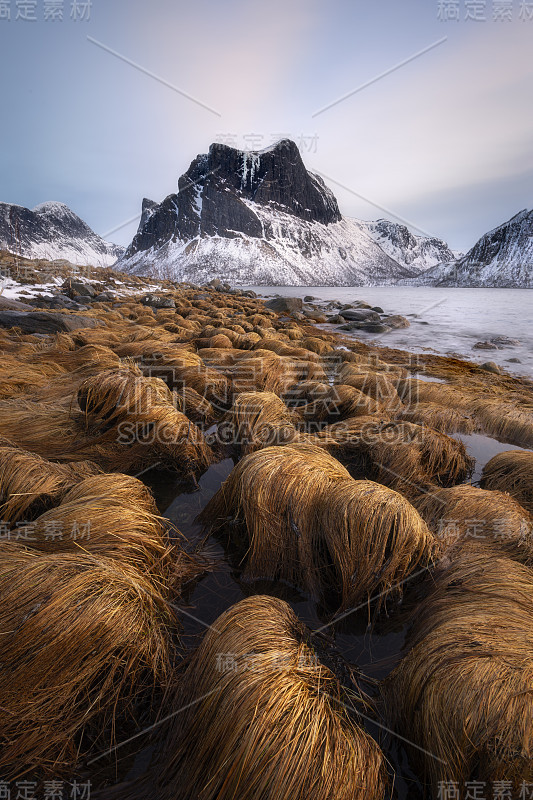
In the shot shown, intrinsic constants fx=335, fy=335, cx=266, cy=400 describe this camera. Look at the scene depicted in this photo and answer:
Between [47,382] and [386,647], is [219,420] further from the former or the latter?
[386,647]

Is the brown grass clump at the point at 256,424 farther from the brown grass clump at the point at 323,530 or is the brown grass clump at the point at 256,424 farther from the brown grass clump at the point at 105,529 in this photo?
the brown grass clump at the point at 105,529

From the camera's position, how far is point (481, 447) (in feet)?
15.4

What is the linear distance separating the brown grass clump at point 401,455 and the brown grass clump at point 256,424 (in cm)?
49

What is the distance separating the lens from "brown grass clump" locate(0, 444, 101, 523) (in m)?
2.25

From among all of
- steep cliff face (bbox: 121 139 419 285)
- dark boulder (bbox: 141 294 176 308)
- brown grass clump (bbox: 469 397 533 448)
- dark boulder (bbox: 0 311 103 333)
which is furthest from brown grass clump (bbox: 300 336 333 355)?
steep cliff face (bbox: 121 139 419 285)

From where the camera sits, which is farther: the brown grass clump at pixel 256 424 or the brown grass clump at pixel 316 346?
the brown grass clump at pixel 316 346

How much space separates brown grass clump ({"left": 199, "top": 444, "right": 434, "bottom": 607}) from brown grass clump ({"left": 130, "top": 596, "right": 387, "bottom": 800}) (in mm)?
776

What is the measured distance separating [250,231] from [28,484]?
171 metres

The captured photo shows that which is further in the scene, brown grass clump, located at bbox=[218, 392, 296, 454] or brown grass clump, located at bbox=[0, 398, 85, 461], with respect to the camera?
brown grass clump, located at bbox=[218, 392, 296, 454]

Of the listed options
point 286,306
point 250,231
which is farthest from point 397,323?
point 250,231

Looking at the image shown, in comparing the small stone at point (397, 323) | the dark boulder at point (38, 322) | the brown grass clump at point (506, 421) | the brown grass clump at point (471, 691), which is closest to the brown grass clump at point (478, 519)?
the brown grass clump at point (471, 691)

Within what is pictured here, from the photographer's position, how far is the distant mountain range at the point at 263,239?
444ft

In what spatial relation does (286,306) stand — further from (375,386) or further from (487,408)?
(487,408)

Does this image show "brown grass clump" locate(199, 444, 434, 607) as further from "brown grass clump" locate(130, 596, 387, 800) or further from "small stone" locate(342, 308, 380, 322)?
"small stone" locate(342, 308, 380, 322)
